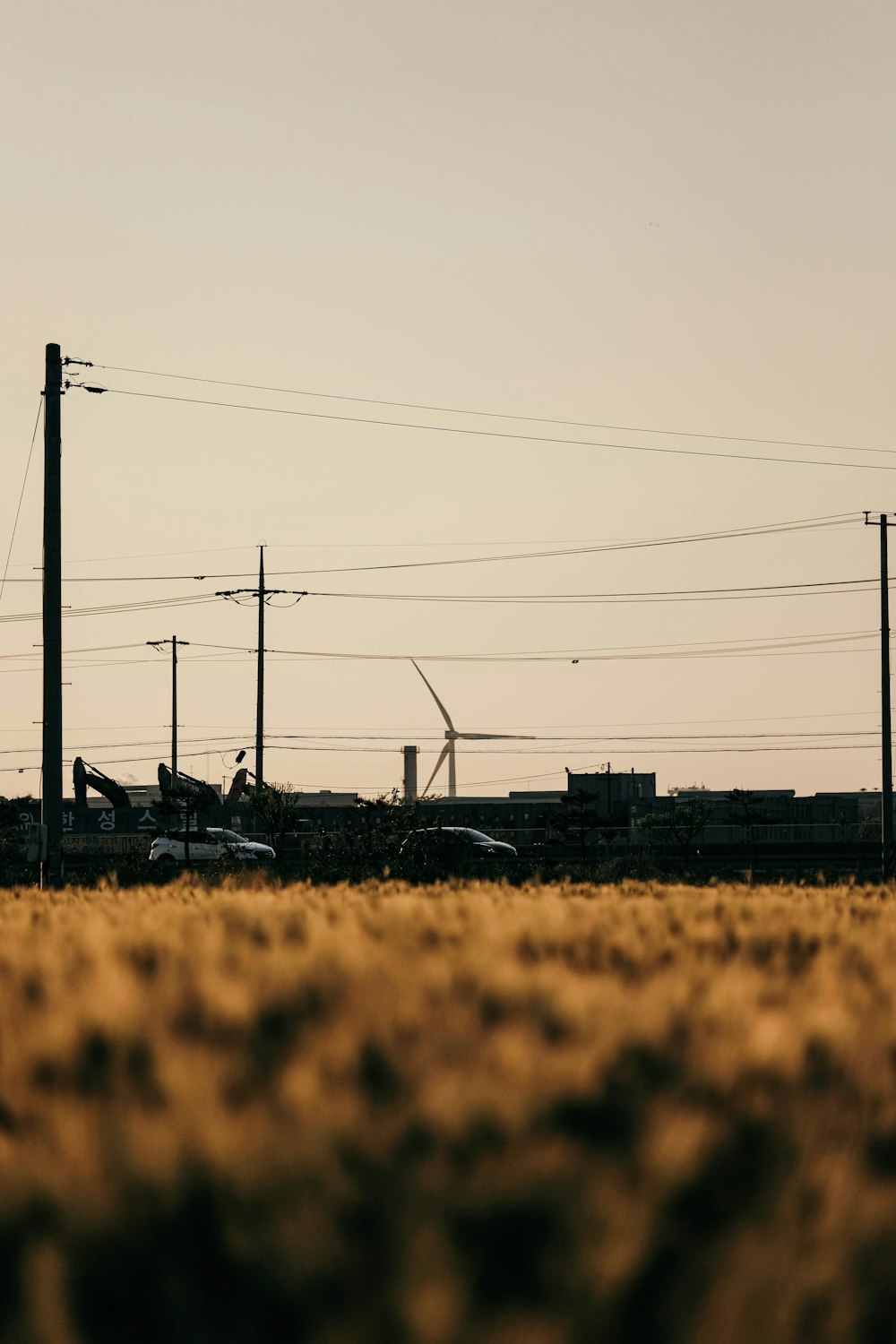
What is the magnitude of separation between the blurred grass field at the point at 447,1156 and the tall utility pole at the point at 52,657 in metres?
16.6

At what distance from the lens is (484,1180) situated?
8.21ft

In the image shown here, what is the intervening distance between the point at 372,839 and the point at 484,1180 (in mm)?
38573

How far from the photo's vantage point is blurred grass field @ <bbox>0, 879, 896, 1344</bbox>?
7.11 ft

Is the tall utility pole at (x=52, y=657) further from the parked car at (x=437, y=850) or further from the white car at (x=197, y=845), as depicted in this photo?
the white car at (x=197, y=845)

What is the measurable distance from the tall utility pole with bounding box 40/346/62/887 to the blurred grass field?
16.6 metres

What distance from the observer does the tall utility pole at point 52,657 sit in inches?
826

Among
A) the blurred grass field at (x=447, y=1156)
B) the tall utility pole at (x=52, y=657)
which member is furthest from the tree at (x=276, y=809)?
the blurred grass field at (x=447, y=1156)

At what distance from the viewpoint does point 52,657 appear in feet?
69.8

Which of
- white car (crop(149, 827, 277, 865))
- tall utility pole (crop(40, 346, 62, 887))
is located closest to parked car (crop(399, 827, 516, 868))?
white car (crop(149, 827, 277, 865))

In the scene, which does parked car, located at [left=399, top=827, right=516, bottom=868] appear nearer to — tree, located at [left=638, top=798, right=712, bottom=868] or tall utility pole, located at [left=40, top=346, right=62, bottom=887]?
tree, located at [left=638, top=798, right=712, bottom=868]

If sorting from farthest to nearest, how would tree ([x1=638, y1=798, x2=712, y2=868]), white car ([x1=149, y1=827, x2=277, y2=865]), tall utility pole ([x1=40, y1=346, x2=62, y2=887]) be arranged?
1. white car ([x1=149, y1=827, x2=277, y2=865])
2. tree ([x1=638, y1=798, x2=712, y2=868])
3. tall utility pole ([x1=40, y1=346, x2=62, y2=887])

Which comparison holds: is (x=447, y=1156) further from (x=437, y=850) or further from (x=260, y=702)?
(x=260, y=702)

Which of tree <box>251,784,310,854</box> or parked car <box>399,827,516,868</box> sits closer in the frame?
parked car <box>399,827,516,868</box>

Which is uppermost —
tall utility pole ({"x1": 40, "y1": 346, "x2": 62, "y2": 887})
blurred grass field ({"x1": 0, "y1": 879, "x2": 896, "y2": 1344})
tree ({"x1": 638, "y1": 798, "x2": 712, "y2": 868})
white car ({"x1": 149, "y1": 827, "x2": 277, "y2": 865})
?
tall utility pole ({"x1": 40, "y1": 346, "x2": 62, "y2": 887})
